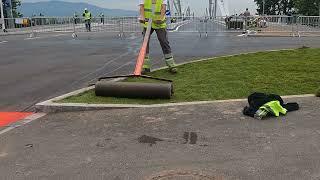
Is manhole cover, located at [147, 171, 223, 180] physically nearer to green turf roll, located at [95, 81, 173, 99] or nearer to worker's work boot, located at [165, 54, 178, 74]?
green turf roll, located at [95, 81, 173, 99]

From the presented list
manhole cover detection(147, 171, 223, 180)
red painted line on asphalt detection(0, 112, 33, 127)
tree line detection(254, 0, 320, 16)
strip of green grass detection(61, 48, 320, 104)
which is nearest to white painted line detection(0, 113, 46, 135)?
red painted line on asphalt detection(0, 112, 33, 127)

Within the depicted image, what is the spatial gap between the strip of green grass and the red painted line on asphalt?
69 centimetres

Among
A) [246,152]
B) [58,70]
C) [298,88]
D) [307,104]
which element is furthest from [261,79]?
[58,70]

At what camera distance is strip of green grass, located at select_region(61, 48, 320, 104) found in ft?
24.5

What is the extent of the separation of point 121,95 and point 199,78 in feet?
7.50

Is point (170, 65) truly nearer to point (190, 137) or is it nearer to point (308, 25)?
point (190, 137)

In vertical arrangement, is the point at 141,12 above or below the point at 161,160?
above

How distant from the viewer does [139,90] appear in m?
7.09

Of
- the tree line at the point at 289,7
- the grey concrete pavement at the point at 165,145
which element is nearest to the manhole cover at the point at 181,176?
the grey concrete pavement at the point at 165,145

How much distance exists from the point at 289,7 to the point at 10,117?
8281 centimetres

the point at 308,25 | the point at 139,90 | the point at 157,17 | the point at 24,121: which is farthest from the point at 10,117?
the point at 308,25

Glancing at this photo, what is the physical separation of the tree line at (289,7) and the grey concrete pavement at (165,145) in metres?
54.9

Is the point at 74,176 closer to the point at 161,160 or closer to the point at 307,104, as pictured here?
the point at 161,160

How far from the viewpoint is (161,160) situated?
470 cm
